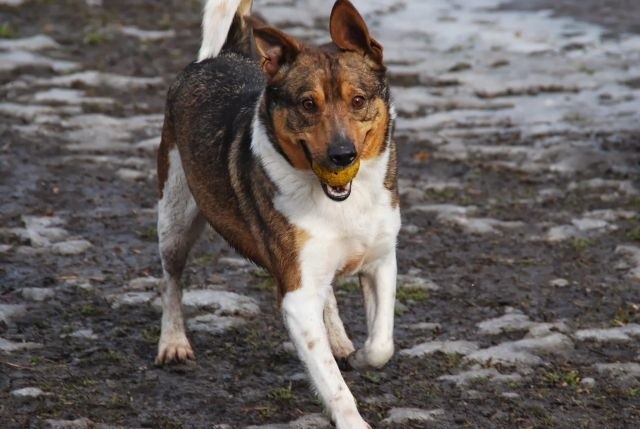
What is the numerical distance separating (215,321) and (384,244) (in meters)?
1.56

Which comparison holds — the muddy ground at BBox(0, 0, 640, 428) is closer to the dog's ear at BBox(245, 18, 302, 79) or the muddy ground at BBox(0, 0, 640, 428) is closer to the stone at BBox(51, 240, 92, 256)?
the stone at BBox(51, 240, 92, 256)

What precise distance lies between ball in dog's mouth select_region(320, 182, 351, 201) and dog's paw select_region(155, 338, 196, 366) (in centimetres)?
143

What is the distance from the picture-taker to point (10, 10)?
13195 mm

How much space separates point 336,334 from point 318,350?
1020 mm

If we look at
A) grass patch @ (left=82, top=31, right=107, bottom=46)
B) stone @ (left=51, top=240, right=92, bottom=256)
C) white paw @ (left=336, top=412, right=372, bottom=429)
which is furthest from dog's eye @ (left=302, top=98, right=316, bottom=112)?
grass patch @ (left=82, top=31, right=107, bottom=46)

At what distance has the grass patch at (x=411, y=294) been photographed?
6.79 metres

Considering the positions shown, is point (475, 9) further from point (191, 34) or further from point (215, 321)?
point (215, 321)

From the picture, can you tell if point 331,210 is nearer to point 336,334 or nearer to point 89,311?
point 336,334

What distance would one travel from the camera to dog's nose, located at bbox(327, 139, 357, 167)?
4566mm

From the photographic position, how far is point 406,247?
25.4ft

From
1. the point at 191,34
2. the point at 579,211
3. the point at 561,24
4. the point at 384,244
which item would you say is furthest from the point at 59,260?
the point at 561,24

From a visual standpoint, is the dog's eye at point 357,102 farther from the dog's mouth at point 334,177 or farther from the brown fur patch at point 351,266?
the brown fur patch at point 351,266

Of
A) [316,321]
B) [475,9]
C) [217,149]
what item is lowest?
[475,9]

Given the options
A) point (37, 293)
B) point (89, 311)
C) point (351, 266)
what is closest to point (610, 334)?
point (351, 266)
